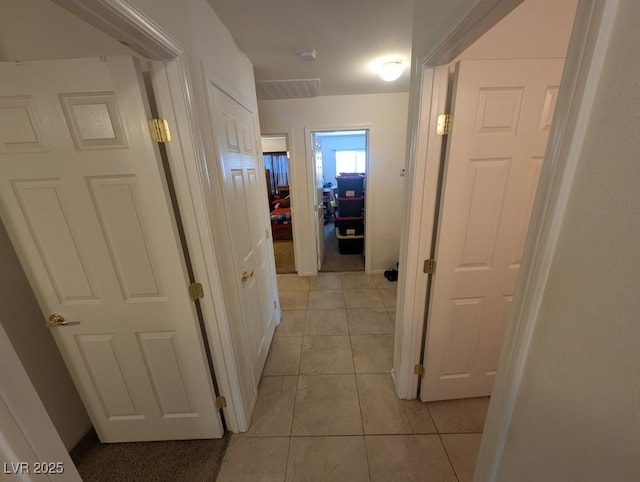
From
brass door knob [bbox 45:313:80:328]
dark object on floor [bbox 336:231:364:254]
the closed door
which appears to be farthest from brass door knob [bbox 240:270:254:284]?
dark object on floor [bbox 336:231:364:254]

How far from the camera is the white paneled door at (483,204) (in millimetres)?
1162

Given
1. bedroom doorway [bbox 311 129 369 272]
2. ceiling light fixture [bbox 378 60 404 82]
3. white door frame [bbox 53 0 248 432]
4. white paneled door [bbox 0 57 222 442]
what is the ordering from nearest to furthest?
white door frame [bbox 53 0 248 432]
white paneled door [bbox 0 57 222 442]
ceiling light fixture [bbox 378 60 404 82]
bedroom doorway [bbox 311 129 369 272]

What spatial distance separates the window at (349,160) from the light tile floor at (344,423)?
20.4 feet

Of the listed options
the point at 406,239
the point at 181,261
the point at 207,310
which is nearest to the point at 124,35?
the point at 181,261

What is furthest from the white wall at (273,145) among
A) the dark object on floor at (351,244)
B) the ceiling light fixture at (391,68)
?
the ceiling light fixture at (391,68)

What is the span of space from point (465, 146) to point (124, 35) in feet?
4.75

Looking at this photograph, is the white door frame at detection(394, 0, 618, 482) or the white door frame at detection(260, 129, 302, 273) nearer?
the white door frame at detection(394, 0, 618, 482)

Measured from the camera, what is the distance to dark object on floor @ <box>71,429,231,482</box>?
1.35 meters

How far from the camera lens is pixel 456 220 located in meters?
1.33

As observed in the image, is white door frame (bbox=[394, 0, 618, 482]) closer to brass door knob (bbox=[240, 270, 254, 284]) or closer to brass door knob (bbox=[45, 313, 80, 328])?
brass door knob (bbox=[240, 270, 254, 284])

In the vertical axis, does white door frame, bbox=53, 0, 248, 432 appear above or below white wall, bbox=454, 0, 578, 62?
below

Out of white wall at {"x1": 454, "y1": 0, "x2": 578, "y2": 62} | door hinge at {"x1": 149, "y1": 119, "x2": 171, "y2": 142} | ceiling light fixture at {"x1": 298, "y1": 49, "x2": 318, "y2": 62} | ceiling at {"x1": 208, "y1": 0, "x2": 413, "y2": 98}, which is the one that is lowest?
door hinge at {"x1": 149, "y1": 119, "x2": 171, "y2": 142}

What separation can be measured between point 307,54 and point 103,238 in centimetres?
186

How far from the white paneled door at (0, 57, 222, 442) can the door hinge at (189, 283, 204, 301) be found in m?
0.03
